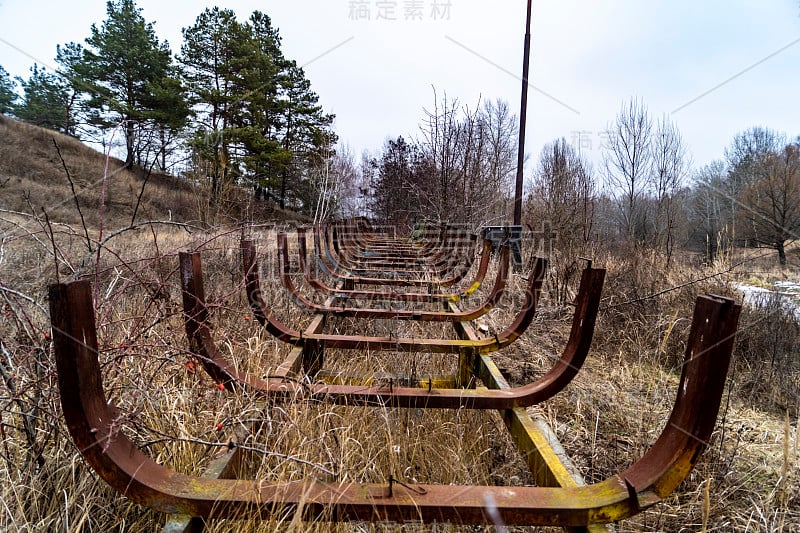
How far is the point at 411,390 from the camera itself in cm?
153

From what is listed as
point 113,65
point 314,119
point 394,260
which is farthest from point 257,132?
point 394,260

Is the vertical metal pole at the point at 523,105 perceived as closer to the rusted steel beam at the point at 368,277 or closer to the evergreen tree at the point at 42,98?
the rusted steel beam at the point at 368,277

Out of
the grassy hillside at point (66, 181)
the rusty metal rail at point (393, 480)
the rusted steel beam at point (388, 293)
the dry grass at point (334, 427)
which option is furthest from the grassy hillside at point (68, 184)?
the rusty metal rail at point (393, 480)

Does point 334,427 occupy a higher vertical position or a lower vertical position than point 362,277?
lower

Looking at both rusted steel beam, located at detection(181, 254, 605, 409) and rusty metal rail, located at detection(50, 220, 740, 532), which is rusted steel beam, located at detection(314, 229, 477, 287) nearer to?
rusted steel beam, located at detection(181, 254, 605, 409)

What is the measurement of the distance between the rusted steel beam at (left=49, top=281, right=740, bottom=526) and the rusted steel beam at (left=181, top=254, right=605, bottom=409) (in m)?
0.42

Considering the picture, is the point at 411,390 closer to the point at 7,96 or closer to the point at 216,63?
the point at 216,63

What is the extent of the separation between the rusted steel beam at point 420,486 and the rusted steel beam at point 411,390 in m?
0.42

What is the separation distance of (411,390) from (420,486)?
55cm

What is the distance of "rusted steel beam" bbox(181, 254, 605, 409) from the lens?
132 centimetres

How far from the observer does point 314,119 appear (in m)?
32.6

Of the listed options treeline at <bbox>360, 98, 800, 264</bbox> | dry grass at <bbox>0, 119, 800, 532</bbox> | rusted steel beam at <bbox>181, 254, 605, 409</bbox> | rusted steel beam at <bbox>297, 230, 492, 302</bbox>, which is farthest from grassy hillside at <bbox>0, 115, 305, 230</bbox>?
rusted steel beam at <bbox>181, 254, 605, 409</bbox>

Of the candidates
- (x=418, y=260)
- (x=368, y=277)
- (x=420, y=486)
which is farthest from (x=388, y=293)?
(x=418, y=260)

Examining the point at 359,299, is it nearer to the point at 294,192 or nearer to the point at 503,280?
the point at 503,280
